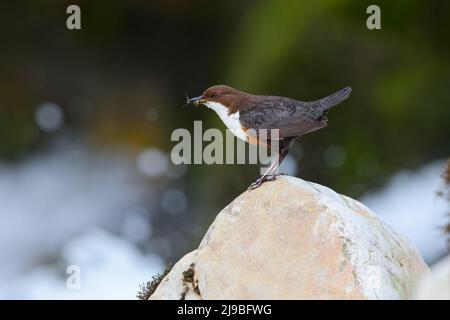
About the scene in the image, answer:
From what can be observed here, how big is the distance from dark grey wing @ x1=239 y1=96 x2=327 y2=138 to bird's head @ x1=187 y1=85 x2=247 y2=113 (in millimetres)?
92

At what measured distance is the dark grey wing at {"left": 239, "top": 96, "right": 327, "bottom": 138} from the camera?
4.81m

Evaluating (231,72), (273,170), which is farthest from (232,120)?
(231,72)

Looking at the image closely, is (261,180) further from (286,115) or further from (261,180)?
(286,115)

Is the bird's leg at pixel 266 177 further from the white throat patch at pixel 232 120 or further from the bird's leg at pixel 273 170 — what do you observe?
the white throat patch at pixel 232 120

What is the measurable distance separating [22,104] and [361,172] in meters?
4.50

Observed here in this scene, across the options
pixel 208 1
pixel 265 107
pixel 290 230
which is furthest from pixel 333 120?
pixel 290 230

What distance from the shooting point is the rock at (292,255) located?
155 inches

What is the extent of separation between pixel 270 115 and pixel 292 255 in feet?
3.50

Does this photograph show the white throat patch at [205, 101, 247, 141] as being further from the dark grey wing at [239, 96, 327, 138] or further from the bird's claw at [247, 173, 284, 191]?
the bird's claw at [247, 173, 284, 191]

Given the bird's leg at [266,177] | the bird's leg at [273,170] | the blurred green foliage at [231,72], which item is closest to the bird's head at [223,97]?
the bird's leg at [273,170]

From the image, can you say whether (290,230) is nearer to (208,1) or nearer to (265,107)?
(265,107)

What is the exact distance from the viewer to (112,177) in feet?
37.7

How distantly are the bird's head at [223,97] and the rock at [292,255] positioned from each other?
71cm

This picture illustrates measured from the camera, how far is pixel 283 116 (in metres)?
4.89
